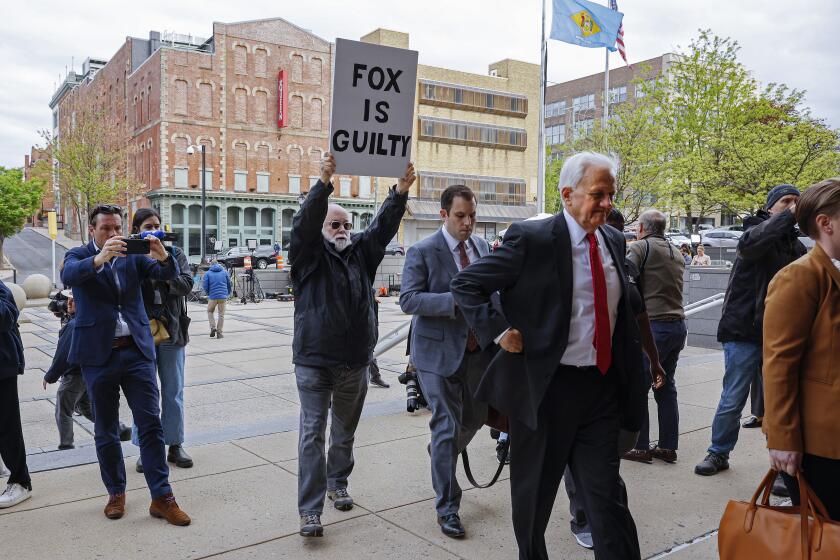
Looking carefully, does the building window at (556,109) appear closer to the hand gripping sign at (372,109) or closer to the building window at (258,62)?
the building window at (258,62)

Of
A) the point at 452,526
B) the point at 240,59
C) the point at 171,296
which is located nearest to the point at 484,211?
the point at 240,59

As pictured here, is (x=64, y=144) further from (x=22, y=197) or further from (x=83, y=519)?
(x=83, y=519)

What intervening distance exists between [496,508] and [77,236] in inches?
3067

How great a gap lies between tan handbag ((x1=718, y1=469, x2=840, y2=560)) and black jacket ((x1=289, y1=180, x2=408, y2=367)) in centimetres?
229

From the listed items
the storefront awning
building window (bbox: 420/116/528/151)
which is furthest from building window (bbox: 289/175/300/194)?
building window (bbox: 420/116/528/151)

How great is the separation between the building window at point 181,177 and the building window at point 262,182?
5750 millimetres

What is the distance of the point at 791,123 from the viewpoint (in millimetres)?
28938

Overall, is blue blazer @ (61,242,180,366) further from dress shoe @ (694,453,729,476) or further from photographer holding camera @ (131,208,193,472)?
dress shoe @ (694,453,729,476)

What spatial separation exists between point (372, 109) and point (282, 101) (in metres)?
57.0

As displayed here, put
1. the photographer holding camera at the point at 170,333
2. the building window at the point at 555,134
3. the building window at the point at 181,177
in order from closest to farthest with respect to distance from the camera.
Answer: the photographer holding camera at the point at 170,333
the building window at the point at 181,177
the building window at the point at 555,134

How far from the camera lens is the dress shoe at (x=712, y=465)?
207 inches

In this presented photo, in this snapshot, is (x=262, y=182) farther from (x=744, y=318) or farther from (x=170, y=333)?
(x=744, y=318)

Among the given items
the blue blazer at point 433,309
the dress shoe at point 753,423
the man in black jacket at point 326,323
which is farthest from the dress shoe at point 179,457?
the dress shoe at point 753,423

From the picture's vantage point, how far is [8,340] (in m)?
4.69
